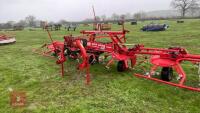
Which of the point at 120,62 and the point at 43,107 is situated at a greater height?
the point at 120,62

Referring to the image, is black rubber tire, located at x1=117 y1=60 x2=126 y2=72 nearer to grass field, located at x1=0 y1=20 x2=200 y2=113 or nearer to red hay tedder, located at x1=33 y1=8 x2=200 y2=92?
red hay tedder, located at x1=33 y1=8 x2=200 y2=92

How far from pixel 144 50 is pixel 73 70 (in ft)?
11.2

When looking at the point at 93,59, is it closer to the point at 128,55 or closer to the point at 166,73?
the point at 128,55

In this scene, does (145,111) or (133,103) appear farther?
(133,103)

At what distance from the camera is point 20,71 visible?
466 inches

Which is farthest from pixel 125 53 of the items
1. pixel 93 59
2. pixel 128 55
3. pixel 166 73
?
pixel 166 73

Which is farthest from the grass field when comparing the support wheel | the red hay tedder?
the support wheel

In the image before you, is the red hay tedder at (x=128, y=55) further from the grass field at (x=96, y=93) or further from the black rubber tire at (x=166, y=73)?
the grass field at (x=96, y=93)

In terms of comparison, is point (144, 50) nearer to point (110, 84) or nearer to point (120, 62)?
point (120, 62)

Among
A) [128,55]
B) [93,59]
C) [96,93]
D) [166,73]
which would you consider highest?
[128,55]

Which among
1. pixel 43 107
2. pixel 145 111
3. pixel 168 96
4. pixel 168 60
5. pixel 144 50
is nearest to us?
pixel 145 111

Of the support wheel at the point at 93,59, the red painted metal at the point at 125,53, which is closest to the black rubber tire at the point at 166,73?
the red painted metal at the point at 125,53

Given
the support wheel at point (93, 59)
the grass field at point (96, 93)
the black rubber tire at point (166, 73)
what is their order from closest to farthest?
the grass field at point (96, 93), the black rubber tire at point (166, 73), the support wheel at point (93, 59)

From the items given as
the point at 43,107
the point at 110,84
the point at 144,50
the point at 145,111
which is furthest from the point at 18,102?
the point at 144,50
